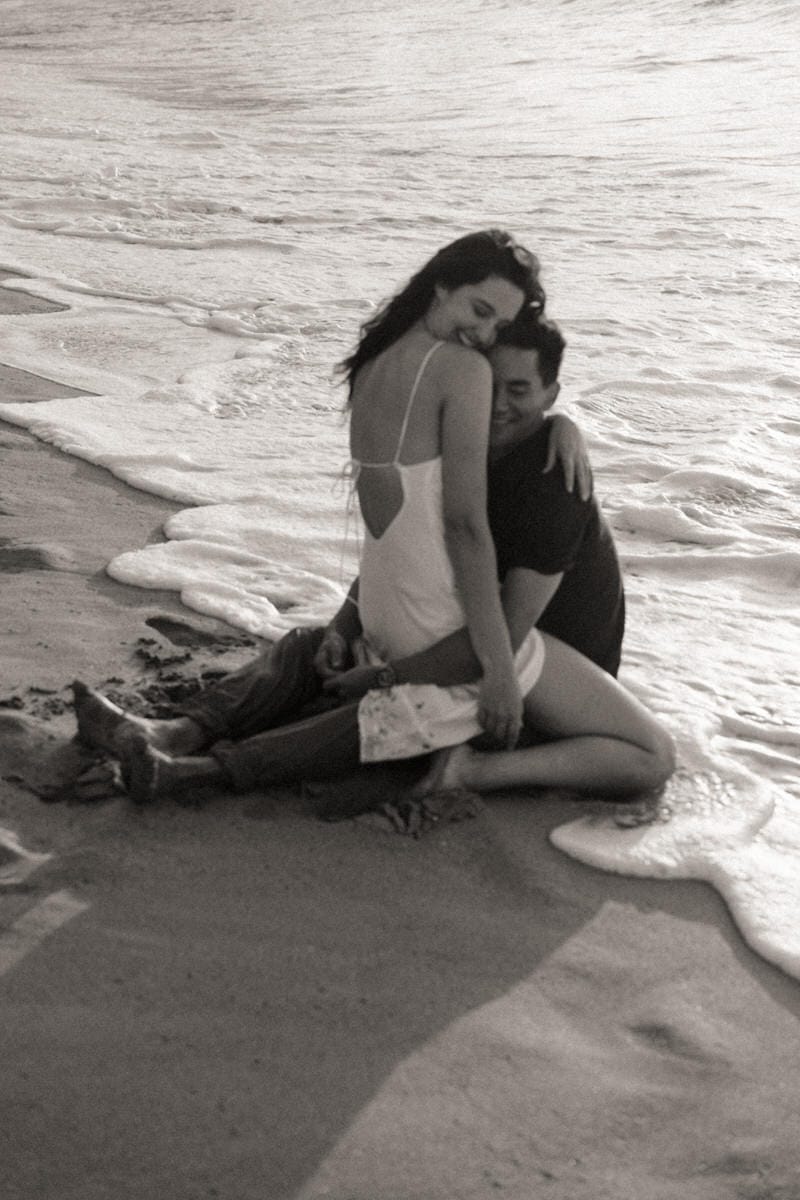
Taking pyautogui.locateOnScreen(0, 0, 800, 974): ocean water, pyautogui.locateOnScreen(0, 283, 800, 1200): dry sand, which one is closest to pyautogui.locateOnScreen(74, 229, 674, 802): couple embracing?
pyautogui.locateOnScreen(0, 283, 800, 1200): dry sand

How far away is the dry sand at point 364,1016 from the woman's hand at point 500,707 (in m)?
0.21

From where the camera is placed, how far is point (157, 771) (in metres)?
2.84

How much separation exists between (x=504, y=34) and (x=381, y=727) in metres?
22.9

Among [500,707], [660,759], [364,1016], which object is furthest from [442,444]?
[364,1016]

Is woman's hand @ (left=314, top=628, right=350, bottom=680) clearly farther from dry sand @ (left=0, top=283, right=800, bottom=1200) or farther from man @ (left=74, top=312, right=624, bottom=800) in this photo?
dry sand @ (left=0, top=283, right=800, bottom=1200)

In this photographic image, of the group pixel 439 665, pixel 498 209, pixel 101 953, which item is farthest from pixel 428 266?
pixel 498 209

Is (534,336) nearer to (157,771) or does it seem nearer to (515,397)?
(515,397)

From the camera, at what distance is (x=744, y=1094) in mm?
2252

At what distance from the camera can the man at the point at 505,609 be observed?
114 inches

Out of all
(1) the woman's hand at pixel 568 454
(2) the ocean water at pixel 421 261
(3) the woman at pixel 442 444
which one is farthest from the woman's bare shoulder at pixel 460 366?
(2) the ocean water at pixel 421 261

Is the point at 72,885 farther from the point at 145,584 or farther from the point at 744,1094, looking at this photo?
the point at 145,584

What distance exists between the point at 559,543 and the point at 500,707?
1.20ft

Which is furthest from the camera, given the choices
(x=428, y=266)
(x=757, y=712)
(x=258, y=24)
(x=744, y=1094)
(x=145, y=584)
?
(x=258, y=24)

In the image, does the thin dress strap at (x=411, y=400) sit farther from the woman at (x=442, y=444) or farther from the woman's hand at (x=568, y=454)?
the woman's hand at (x=568, y=454)
